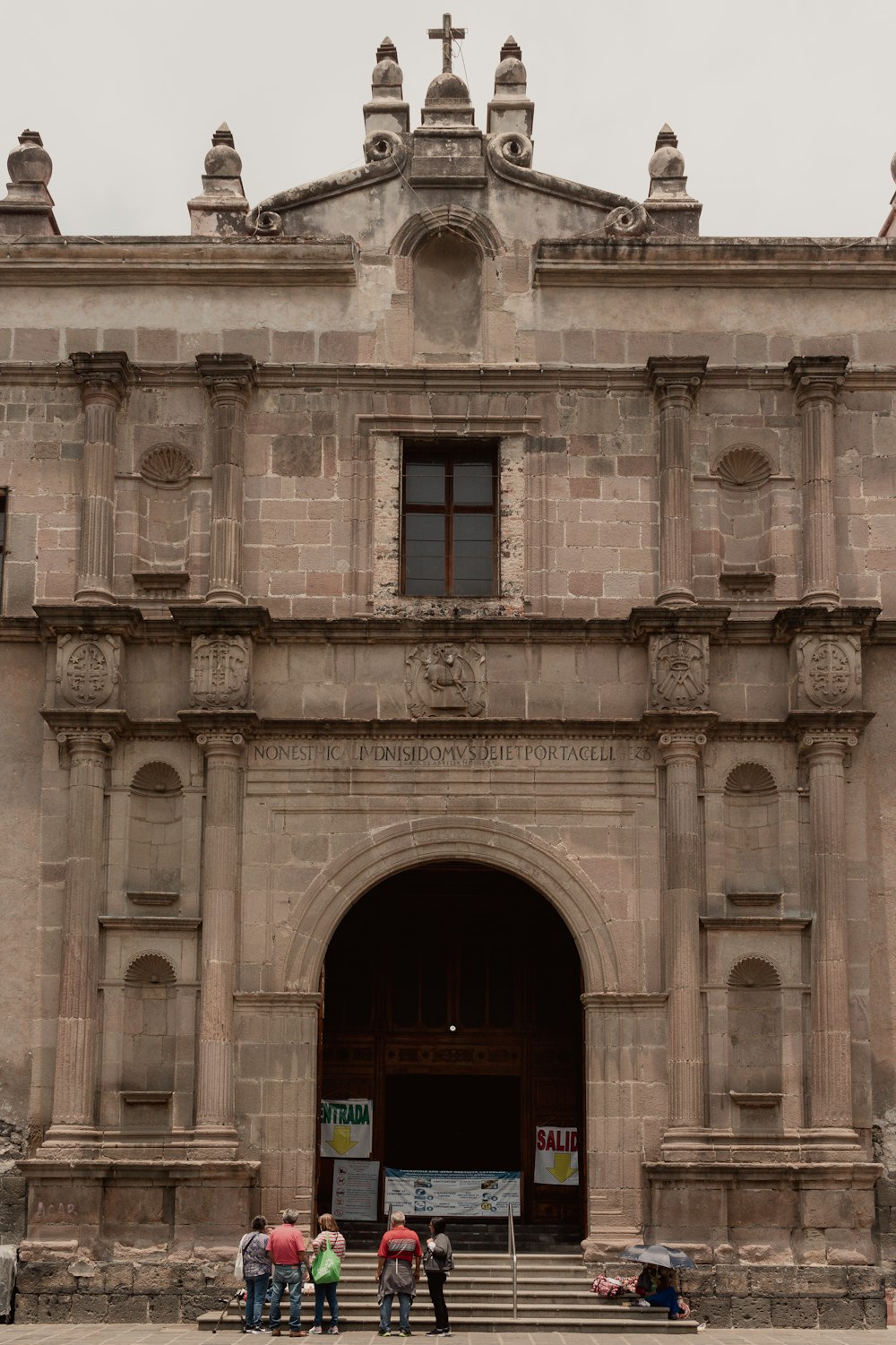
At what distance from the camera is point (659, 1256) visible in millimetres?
22047

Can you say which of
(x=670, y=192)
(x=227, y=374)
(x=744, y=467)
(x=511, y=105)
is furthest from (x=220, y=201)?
(x=744, y=467)

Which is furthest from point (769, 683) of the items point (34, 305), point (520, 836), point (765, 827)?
point (34, 305)

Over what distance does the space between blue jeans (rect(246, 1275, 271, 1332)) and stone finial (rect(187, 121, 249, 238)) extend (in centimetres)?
1269

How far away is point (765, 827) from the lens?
24.6 meters

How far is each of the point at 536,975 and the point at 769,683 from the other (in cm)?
577

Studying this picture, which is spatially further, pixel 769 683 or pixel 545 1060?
pixel 545 1060

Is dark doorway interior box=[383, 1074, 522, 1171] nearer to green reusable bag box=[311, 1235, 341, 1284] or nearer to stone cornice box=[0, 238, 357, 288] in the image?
green reusable bag box=[311, 1235, 341, 1284]

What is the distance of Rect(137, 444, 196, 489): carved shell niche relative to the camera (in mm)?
25594

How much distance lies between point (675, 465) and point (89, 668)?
7.52 m

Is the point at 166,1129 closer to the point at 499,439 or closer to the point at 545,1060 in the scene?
the point at 545,1060

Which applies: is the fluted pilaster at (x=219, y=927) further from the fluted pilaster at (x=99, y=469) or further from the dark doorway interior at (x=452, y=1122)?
the dark doorway interior at (x=452, y=1122)

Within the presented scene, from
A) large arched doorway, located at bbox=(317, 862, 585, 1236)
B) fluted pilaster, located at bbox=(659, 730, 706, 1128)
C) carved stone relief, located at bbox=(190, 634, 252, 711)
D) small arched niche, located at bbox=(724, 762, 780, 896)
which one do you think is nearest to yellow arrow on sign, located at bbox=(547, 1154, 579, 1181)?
large arched doorway, located at bbox=(317, 862, 585, 1236)

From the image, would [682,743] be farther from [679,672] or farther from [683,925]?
[683,925]

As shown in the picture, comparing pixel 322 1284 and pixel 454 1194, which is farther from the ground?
pixel 454 1194
